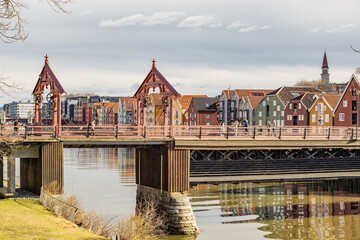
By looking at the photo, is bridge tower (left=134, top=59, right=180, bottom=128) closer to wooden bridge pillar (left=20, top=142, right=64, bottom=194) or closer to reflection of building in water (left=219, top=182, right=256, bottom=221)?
wooden bridge pillar (left=20, top=142, right=64, bottom=194)

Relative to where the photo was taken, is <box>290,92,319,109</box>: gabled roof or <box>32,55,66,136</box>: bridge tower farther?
<box>290,92,319,109</box>: gabled roof

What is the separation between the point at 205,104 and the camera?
471 feet

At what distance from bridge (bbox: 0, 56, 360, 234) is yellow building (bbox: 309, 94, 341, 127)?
48804 mm

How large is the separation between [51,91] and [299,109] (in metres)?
74.6

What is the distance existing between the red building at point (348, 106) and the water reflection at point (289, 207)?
22385 mm

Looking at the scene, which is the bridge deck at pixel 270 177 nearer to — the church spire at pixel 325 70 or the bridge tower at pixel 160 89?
the bridge tower at pixel 160 89

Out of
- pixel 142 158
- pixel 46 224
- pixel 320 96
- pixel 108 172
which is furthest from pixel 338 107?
pixel 46 224

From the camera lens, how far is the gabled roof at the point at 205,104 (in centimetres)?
14199

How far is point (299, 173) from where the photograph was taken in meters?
43.0

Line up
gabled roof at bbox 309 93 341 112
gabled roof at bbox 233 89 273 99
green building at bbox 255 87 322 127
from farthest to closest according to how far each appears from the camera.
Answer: gabled roof at bbox 233 89 273 99 < green building at bbox 255 87 322 127 < gabled roof at bbox 309 93 341 112

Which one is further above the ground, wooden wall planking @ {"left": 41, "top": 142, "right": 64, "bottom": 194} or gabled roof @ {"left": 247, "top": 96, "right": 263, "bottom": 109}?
gabled roof @ {"left": 247, "top": 96, "right": 263, "bottom": 109}

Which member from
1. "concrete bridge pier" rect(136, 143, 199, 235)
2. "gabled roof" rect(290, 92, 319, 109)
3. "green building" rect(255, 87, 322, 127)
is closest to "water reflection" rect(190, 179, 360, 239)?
"concrete bridge pier" rect(136, 143, 199, 235)

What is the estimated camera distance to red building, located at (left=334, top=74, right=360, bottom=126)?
83181 millimetres

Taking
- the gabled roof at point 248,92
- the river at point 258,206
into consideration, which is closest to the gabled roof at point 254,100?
the gabled roof at point 248,92
